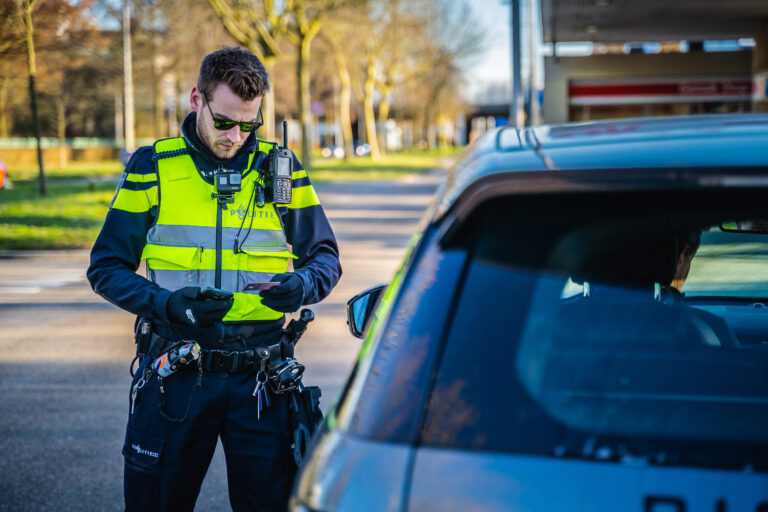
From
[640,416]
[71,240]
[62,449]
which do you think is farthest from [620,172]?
[71,240]

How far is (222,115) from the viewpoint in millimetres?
2875

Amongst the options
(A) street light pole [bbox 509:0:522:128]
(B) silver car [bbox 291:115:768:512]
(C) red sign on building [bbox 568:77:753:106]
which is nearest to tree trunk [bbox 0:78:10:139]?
(C) red sign on building [bbox 568:77:753:106]

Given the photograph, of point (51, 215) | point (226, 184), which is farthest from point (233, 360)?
point (51, 215)

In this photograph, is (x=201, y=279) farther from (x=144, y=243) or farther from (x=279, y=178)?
(x=279, y=178)

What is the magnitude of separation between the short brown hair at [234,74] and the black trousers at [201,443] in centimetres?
82

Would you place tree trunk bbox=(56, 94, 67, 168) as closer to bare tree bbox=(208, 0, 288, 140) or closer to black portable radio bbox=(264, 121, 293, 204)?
bare tree bbox=(208, 0, 288, 140)

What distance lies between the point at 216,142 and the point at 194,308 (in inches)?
21.3

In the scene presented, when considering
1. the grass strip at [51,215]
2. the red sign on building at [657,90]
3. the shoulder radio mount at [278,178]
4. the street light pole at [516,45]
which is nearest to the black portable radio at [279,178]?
the shoulder radio mount at [278,178]

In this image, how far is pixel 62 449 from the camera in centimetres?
525

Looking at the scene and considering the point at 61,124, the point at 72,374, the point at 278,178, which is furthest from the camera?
the point at 61,124

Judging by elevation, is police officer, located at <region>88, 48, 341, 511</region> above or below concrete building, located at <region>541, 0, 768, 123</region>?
below

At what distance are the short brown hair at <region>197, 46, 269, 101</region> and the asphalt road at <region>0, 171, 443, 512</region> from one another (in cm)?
224

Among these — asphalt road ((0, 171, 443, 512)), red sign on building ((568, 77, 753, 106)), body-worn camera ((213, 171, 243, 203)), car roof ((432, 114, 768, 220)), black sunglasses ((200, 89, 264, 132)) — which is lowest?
asphalt road ((0, 171, 443, 512))

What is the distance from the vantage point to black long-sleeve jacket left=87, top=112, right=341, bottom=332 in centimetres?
277
